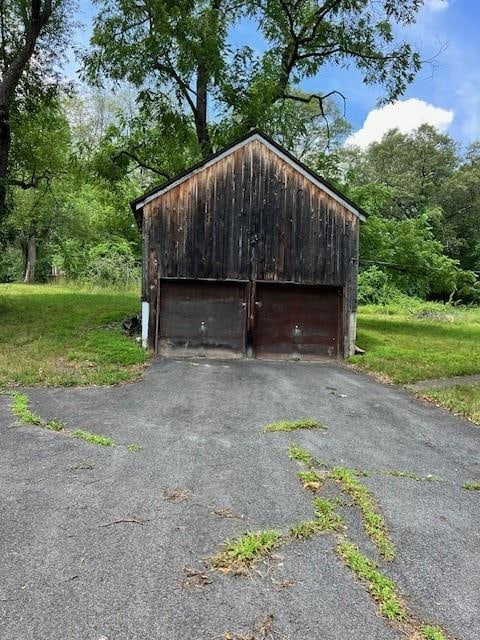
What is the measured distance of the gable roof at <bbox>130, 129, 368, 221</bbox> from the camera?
13766 mm

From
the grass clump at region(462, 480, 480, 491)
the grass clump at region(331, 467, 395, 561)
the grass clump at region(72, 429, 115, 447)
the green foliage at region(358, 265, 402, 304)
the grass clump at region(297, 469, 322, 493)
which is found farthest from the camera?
the green foliage at region(358, 265, 402, 304)

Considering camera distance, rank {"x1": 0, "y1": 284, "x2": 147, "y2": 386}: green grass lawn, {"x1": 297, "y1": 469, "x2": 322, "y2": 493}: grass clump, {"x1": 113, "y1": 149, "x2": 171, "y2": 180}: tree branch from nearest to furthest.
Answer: {"x1": 297, "y1": 469, "x2": 322, "y2": 493}: grass clump
{"x1": 0, "y1": 284, "x2": 147, "y2": 386}: green grass lawn
{"x1": 113, "y1": 149, "x2": 171, "y2": 180}: tree branch

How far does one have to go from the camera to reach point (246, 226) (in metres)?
14.0

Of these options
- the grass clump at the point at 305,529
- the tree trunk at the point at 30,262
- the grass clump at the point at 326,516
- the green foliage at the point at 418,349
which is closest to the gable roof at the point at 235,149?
the green foliage at the point at 418,349

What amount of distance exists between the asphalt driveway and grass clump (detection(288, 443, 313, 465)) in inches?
5.0

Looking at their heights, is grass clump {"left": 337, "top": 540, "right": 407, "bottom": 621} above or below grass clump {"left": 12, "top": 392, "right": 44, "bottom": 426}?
above

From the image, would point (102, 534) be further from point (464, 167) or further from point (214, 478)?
point (464, 167)

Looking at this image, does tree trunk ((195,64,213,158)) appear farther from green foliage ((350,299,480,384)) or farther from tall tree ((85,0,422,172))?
green foliage ((350,299,480,384))

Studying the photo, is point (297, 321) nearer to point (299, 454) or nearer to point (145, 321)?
point (145, 321)

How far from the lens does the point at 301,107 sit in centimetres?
3347

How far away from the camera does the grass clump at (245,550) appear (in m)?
3.46

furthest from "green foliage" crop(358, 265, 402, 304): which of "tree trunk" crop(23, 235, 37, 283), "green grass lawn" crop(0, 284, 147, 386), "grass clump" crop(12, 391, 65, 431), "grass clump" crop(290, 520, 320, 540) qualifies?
"grass clump" crop(290, 520, 320, 540)

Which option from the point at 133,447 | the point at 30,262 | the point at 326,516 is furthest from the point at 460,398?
the point at 30,262

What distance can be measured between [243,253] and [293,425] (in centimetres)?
761
